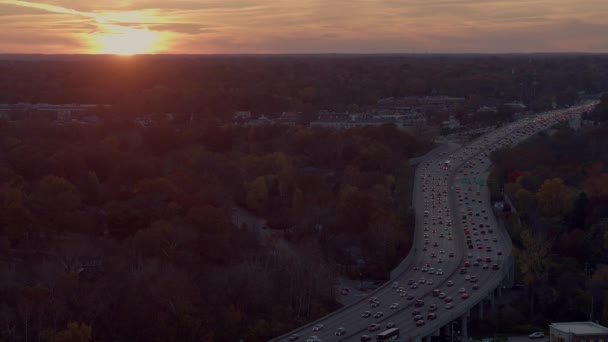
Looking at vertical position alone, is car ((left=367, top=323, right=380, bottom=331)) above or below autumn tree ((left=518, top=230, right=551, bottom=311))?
below

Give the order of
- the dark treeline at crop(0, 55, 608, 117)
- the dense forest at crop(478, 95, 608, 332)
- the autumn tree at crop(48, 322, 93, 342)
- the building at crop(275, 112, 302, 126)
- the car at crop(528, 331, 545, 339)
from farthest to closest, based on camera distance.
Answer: the dark treeline at crop(0, 55, 608, 117) < the building at crop(275, 112, 302, 126) < the dense forest at crop(478, 95, 608, 332) < the car at crop(528, 331, 545, 339) < the autumn tree at crop(48, 322, 93, 342)

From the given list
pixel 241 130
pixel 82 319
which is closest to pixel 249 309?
pixel 82 319

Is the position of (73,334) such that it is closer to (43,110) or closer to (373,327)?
(373,327)

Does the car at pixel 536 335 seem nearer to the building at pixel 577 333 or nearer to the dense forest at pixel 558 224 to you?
the dense forest at pixel 558 224

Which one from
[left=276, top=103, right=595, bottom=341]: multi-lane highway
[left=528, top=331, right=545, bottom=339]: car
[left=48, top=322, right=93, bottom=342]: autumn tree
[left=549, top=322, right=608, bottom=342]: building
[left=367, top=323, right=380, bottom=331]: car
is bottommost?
[left=528, top=331, right=545, bottom=339]: car

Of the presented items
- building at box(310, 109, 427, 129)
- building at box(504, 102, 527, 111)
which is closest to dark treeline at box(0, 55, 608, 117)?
building at box(504, 102, 527, 111)

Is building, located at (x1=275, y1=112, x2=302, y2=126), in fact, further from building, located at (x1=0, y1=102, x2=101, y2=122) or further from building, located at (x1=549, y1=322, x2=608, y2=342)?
building, located at (x1=549, y1=322, x2=608, y2=342)

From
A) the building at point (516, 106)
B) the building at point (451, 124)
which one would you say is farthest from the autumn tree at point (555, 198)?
the building at point (516, 106)

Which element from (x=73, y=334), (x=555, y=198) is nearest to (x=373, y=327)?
(x=73, y=334)
